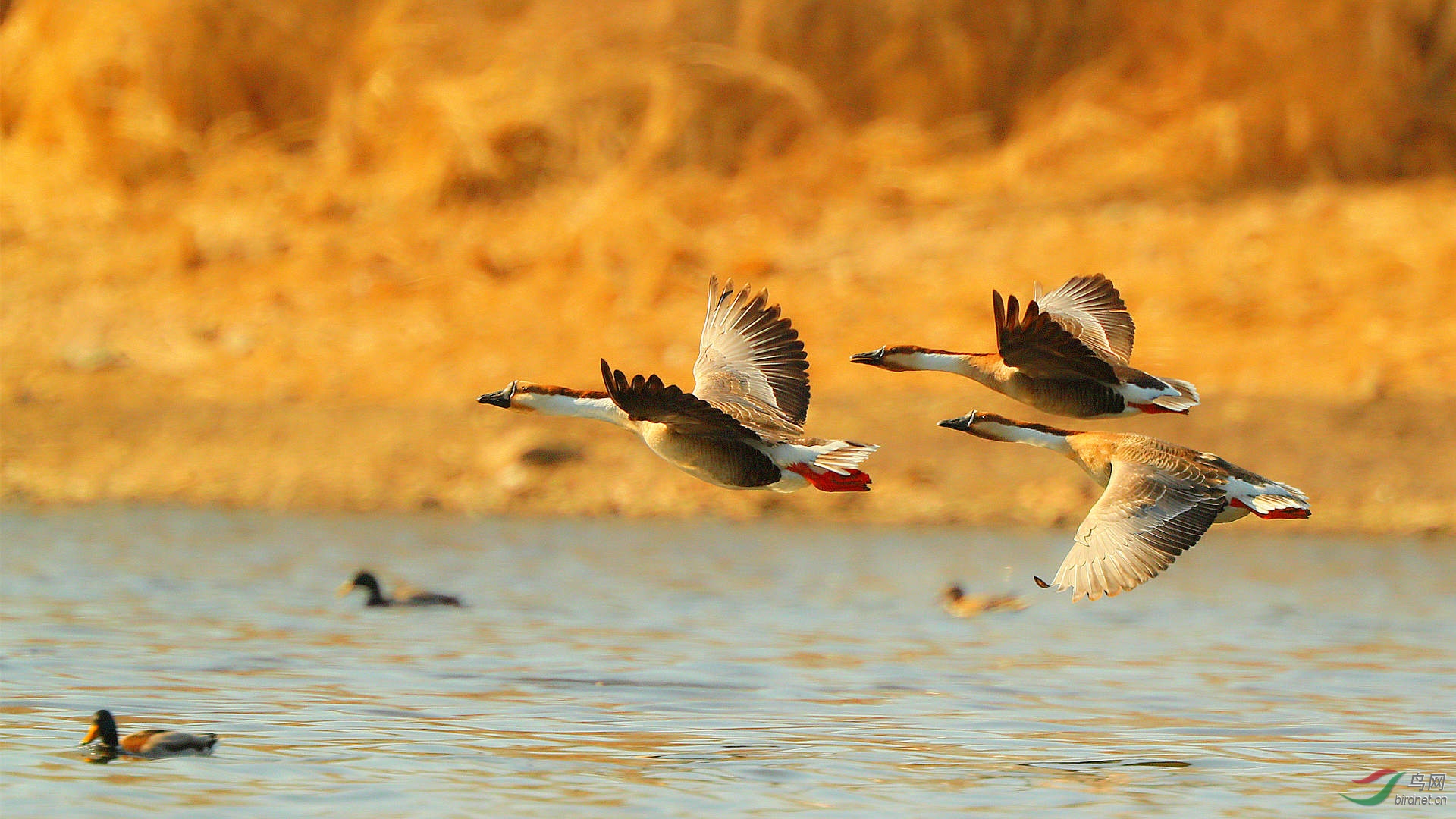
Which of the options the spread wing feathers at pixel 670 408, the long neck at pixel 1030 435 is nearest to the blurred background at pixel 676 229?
the long neck at pixel 1030 435

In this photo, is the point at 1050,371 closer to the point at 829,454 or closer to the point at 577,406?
the point at 829,454

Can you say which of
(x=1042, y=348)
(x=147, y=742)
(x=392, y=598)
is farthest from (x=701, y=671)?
(x=1042, y=348)

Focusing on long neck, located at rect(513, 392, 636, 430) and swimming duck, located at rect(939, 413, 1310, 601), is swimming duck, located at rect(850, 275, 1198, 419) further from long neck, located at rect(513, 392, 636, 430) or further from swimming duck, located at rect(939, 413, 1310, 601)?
long neck, located at rect(513, 392, 636, 430)

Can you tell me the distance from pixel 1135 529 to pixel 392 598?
442 inches

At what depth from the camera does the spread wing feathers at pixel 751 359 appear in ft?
35.5

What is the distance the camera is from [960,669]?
16.3m

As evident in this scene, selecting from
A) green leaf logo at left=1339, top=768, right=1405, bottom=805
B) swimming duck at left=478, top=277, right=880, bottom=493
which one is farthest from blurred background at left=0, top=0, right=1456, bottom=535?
Result: swimming duck at left=478, top=277, right=880, bottom=493

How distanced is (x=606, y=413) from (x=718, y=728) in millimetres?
3637

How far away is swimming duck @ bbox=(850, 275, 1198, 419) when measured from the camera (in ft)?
31.3

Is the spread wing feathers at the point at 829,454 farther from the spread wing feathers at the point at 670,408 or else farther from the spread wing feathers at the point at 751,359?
the spread wing feathers at the point at 751,359

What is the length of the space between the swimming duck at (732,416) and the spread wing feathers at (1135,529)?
3.61 ft

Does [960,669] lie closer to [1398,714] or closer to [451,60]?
[1398,714]

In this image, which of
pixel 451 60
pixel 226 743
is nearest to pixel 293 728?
pixel 226 743

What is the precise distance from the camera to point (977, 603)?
1888 centimetres
